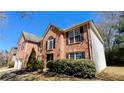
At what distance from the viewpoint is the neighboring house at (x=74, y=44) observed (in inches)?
274

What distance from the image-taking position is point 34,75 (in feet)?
21.6

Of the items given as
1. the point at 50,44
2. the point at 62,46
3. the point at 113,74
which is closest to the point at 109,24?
the point at 113,74

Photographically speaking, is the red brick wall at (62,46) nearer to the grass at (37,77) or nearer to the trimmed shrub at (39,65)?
the trimmed shrub at (39,65)

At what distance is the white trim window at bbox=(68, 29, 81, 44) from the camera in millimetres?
7455

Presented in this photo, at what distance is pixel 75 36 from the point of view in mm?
7594

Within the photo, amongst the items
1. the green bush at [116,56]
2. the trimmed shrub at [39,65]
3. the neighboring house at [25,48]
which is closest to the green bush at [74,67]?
the trimmed shrub at [39,65]

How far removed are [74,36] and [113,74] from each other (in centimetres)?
282

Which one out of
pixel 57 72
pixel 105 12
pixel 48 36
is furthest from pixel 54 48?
pixel 105 12

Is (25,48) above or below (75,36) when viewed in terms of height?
below

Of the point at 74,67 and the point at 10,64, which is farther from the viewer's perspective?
the point at 10,64

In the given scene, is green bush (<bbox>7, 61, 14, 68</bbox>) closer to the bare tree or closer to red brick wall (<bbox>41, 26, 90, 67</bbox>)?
red brick wall (<bbox>41, 26, 90, 67</bbox>)

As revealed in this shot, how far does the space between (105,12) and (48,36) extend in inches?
135

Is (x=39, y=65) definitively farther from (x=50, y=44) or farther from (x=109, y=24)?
(x=109, y=24)
